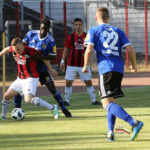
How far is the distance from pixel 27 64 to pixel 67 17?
13.9 metres

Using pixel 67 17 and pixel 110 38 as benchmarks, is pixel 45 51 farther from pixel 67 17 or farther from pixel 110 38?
pixel 67 17

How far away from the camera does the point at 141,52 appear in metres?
25.9

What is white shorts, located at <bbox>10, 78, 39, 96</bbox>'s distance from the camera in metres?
10.7

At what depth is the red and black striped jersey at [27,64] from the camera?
35.1ft

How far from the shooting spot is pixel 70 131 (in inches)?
376

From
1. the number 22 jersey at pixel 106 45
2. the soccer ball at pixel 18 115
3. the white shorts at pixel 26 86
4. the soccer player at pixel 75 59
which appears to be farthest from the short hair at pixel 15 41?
the soccer player at pixel 75 59

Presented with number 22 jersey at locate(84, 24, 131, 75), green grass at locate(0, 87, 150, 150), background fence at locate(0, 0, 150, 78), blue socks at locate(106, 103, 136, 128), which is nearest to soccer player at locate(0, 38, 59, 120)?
green grass at locate(0, 87, 150, 150)

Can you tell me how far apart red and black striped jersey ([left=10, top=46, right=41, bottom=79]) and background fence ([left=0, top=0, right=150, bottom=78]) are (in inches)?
472

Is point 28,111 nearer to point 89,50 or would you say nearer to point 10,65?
point 89,50

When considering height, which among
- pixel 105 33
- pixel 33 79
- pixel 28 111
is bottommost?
pixel 28 111

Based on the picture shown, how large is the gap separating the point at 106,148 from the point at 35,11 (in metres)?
16.6

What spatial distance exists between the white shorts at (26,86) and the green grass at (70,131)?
56 cm

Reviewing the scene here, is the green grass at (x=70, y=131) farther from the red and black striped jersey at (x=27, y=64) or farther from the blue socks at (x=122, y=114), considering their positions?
the red and black striped jersey at (x=27, y=64)

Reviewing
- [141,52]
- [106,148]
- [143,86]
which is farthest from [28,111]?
[141,52]
